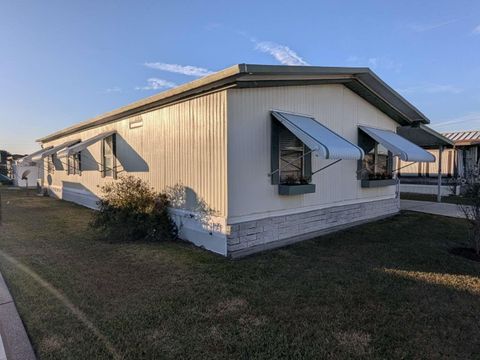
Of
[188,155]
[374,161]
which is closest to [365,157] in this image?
[374,161]

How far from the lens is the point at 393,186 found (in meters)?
11.3

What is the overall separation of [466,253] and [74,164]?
51.3 feet

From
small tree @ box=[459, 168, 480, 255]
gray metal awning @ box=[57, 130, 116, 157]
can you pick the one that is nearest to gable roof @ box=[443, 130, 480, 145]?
small tree @ box=[459, 168, 480, 255]

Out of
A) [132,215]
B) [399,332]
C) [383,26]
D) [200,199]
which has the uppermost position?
[383,26]

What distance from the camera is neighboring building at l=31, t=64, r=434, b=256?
595cm

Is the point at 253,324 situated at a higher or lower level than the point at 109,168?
lower

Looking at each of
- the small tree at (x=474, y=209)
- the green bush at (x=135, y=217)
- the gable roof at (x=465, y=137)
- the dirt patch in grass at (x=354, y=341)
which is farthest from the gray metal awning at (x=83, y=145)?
the gable roof at (x=465, y=137)

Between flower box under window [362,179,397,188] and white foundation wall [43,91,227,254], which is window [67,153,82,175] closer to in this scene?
white foundation wall [43,91,227,254]

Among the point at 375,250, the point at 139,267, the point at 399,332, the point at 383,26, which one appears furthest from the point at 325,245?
the point at 383,26

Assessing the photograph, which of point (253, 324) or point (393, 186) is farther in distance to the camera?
point (393, 186)

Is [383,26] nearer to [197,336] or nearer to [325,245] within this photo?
[325,245]

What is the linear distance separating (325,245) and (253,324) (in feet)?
13.1

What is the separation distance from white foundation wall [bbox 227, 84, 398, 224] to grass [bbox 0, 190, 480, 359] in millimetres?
1069

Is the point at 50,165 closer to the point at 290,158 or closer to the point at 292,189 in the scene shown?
the point at 290,158
